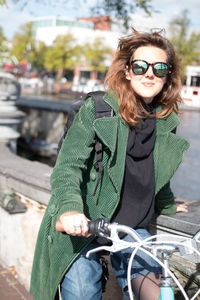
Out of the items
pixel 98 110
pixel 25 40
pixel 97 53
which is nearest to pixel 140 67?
pixel 98 110

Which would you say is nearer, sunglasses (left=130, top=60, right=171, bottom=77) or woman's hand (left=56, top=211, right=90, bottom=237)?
woman's hand (left=56, top=211, right=90, bottom=237)

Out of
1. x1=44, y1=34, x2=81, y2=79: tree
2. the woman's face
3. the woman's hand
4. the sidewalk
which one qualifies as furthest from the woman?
x1=44, y1=34, x2=81, y2=79: tree

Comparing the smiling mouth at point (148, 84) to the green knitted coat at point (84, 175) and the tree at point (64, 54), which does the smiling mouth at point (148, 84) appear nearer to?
the green knitted coat at point (84, 175)

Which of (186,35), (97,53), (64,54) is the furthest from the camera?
(64,54)

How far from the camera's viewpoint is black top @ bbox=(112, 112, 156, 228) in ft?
7.13

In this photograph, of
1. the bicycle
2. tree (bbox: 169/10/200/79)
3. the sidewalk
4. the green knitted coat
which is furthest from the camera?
tree (bbox: 169/10/200/79)

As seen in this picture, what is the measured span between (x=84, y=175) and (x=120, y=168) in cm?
18

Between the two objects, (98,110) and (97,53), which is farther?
(97,53)

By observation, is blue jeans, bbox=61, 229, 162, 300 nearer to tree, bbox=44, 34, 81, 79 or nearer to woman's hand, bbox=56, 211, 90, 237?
woman's hand, bbox=56, 211, 90, 237

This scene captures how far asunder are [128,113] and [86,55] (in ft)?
175

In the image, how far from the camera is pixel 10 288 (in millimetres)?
3707

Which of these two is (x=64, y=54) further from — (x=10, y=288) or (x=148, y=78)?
(x=148, y=78)

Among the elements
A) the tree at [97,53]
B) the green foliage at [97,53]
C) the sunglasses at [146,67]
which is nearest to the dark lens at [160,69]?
the sunglasses at [146,67]

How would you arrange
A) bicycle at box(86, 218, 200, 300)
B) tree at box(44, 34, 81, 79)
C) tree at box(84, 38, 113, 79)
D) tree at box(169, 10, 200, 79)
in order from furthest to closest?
1. tree at box(44, 34, 81, 79)
2. tree at box(84, 38, 113, 79)
3. tree at box(169, 10, 200, 79)
4. bicycle at box(86, 218, 200, 300)
